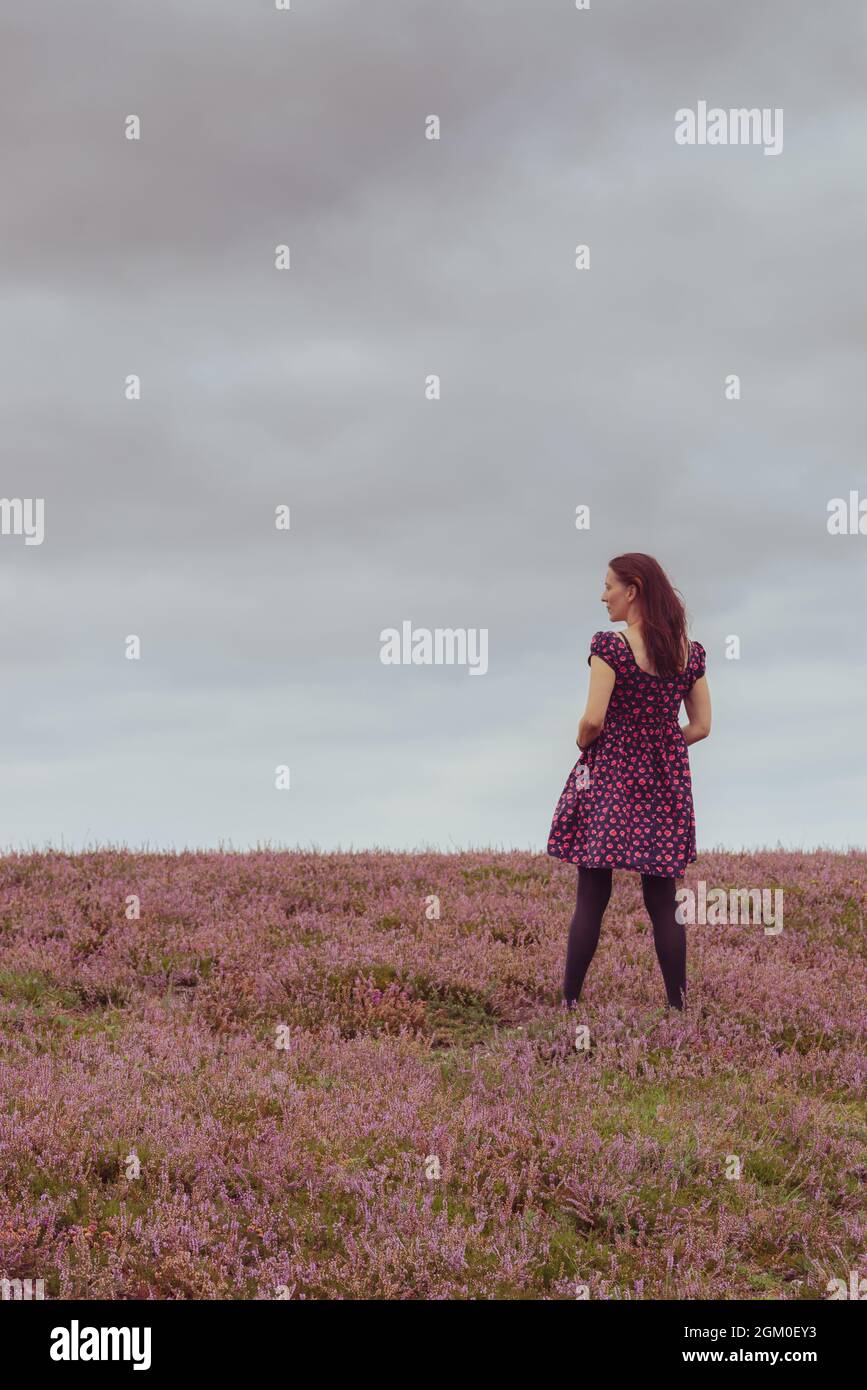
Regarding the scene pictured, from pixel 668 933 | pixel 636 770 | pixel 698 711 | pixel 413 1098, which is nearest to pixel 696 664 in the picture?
pixel 698 711

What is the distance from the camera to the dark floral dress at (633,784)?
8.52m

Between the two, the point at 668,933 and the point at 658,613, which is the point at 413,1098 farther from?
the point at 658,613

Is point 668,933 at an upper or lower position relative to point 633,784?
lower

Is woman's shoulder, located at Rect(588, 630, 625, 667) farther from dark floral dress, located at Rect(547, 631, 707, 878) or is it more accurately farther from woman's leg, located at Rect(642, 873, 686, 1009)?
woman's leg, located at Rect(642, 873, 686, 1009)

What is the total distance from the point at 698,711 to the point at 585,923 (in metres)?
1.84

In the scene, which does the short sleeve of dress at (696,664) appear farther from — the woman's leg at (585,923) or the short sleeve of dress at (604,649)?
the woman's leg at (585,923)

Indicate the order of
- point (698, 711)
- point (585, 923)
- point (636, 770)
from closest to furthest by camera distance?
point (585, 923) → point (636, 770) → point (698, 711)

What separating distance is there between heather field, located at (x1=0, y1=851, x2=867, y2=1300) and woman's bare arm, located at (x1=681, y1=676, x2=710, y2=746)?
6.67 ft

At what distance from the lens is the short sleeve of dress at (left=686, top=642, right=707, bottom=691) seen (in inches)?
352

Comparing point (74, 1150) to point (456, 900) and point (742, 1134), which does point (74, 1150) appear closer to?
point (742, 1134)

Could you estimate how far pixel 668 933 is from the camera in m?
8.69

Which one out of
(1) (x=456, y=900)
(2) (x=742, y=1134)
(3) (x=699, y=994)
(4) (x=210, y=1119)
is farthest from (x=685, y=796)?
(4) (x=210, y=1119)

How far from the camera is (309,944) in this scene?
10562 millimetres

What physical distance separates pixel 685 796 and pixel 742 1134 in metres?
2.81
